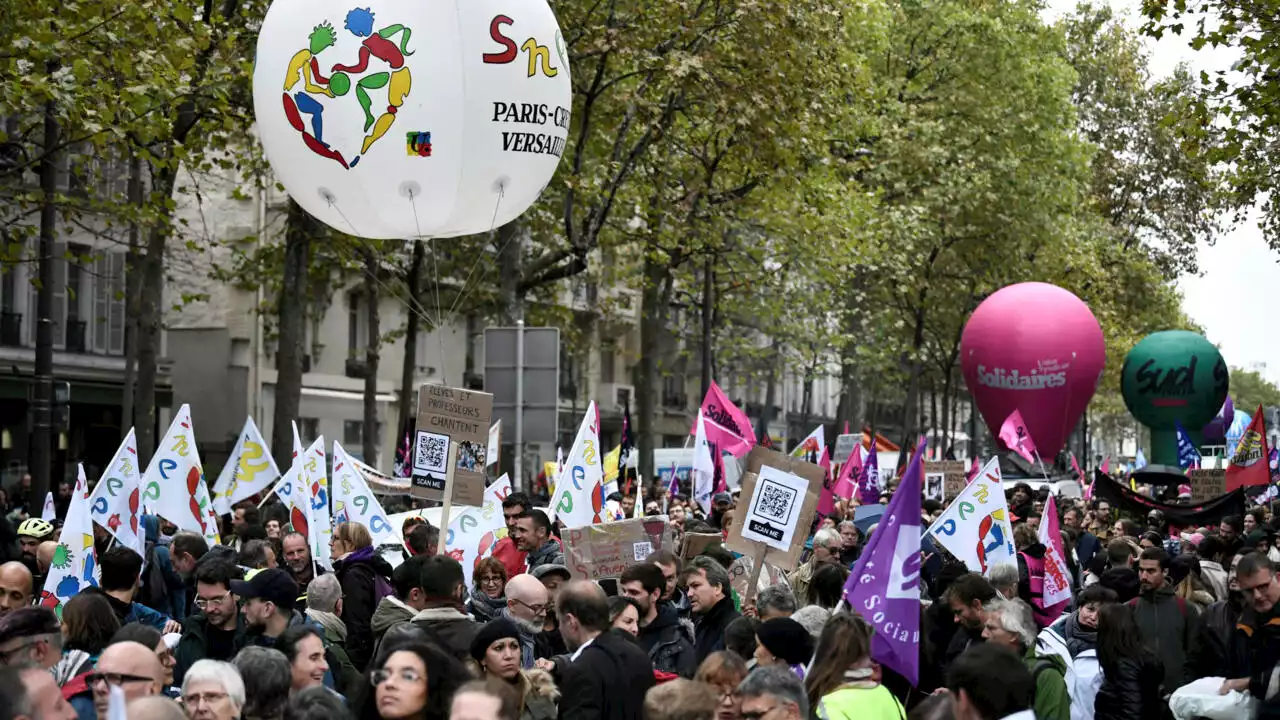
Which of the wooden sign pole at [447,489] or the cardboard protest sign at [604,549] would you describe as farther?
the wooden sign pole at [447,489]

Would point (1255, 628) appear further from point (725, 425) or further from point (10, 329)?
point (10, 329)

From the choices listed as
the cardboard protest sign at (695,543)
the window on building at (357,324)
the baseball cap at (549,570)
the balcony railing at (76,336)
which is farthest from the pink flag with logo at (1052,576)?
the window on building at (357,324)

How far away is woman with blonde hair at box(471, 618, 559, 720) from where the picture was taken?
6.77 metres

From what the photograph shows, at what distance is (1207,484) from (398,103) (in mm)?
12898

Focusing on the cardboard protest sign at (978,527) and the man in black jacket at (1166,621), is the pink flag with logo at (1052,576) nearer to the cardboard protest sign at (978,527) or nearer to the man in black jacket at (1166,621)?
the cardboard protest sign at (978,527)

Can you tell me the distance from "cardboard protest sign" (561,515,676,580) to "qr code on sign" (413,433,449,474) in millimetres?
2042

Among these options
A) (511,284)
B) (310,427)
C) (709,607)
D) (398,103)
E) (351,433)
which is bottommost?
(351,433)

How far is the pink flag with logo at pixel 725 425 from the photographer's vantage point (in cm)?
2144

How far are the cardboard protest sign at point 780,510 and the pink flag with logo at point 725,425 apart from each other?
9.93m

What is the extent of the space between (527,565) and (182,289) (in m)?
30.5

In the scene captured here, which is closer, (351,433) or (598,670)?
(598,670)

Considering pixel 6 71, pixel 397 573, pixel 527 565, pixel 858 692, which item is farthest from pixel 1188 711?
pixel 6 71

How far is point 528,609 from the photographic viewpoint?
8344 millimetres

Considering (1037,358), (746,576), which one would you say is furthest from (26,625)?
(1037,358)
